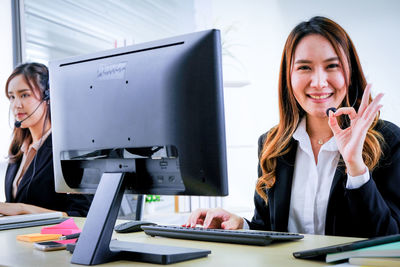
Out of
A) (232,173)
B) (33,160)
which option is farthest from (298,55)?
(232,173)

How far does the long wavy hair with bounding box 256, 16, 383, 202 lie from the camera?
169 centimetres

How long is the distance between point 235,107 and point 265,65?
381 mm

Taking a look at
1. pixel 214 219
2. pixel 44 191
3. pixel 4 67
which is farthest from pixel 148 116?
pixel 4 67

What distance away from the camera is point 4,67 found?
365 cm

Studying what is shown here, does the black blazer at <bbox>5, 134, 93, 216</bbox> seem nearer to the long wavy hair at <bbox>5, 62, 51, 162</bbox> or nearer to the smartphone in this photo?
the long wavy hair at <bbox>5, 62, 51, 162</bbox>

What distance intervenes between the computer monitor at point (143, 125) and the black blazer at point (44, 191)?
106cm

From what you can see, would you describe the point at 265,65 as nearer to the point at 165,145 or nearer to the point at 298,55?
the point at 298,55

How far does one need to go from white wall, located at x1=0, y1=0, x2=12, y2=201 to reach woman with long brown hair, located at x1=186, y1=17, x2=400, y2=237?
2.40 m

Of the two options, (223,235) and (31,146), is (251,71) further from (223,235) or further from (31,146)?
(223,235)

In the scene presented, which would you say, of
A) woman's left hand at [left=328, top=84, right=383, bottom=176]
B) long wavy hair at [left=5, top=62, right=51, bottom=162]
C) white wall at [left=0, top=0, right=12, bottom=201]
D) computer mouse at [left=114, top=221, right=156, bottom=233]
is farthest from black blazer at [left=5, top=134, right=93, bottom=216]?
woman's left hand at [left=328, top=84, right=383, bottom=176]

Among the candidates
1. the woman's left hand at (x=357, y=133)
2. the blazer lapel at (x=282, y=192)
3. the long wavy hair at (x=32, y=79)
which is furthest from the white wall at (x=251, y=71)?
the woman's left hand at (x=357, y=133)

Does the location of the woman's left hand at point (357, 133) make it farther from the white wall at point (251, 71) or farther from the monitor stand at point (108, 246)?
the white wall at point (251, 71)

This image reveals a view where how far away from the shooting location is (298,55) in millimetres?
1768

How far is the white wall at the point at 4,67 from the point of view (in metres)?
3.55
